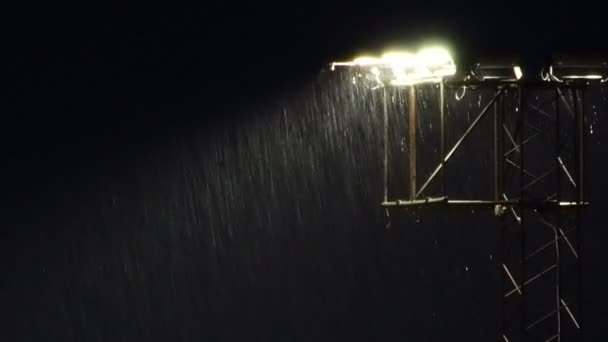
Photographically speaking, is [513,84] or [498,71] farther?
[513,84]

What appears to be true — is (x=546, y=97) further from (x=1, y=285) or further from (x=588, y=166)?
(x=1, y=285)

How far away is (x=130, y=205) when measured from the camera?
19234mm

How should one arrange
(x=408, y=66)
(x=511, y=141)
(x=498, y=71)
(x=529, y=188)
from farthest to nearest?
(x=529, y=188), (x=511, y=141), (x=408, y=66), (x=498, y=71)

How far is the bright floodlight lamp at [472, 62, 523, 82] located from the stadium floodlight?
31cm

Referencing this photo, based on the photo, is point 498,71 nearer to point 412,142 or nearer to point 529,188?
point 412,142

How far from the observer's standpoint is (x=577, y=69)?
49.4 feet

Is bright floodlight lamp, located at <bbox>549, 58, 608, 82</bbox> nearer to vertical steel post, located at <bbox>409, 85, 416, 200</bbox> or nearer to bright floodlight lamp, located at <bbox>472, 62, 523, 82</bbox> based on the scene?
bright floodlight lamp, located at <bbox>472, 62, 523, 82</bbox>

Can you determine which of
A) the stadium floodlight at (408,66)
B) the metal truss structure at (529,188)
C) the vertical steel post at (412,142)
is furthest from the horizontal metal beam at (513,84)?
the vertical steel post at (412,142)

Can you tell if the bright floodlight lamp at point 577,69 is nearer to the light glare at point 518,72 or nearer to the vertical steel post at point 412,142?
the light glare at point 518,72

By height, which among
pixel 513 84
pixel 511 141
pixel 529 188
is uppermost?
pixel 513 84

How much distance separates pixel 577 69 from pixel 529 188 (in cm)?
441

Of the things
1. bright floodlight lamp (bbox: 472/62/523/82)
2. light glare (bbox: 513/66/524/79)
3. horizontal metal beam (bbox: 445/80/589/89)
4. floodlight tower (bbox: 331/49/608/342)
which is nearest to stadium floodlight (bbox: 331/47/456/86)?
floodlight tower (bbox: 331/49/608/342)

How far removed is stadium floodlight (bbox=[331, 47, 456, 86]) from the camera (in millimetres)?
15312

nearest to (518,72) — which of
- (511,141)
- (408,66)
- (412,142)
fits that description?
(408,66)
